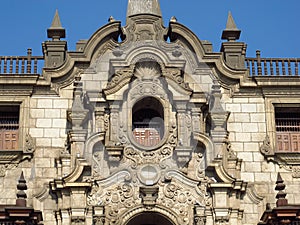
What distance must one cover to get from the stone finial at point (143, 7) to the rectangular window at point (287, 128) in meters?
4.95

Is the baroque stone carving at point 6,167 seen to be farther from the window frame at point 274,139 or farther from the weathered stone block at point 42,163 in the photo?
the window frame at point 274,139

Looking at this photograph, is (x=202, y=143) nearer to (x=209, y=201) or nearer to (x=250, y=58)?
(x=209, y=201)

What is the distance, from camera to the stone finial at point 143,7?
24156 millimetres

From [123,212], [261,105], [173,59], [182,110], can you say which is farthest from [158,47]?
[123,212]

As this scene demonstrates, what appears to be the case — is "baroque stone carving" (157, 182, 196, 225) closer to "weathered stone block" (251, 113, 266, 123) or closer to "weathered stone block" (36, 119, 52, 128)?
"weathered stone block" (251, 113, 266, 123)

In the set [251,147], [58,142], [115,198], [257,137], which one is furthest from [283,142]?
[58,142]

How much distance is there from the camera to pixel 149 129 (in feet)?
72.4

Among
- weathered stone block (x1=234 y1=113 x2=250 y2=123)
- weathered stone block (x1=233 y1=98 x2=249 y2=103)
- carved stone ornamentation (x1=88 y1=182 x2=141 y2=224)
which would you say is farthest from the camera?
weathered stone block (x1=233 y1=98 x2=249 y2=103)

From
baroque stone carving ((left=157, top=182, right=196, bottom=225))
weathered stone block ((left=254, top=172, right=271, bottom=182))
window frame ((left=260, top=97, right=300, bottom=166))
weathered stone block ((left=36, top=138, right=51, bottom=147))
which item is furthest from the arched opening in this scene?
window frame ((left=260, top=97, right=300, bottom=166))

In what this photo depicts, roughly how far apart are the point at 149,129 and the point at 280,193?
14.0ft

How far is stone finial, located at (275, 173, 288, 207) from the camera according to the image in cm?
1980

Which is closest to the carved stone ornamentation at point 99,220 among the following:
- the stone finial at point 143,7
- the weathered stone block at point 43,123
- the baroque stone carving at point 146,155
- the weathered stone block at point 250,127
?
the baroque stone carving at point 146,155

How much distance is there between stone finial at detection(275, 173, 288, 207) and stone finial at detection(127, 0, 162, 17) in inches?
272

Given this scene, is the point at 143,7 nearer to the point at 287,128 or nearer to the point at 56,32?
the point at 56,32
